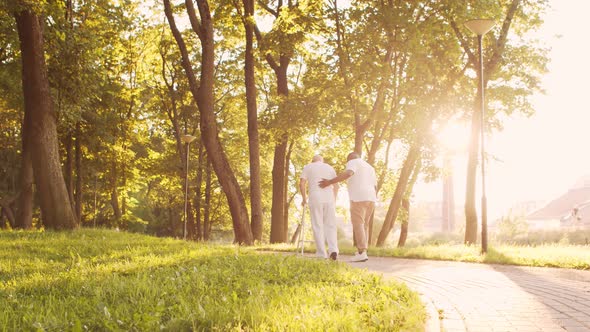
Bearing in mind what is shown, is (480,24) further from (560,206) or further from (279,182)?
(560,206)

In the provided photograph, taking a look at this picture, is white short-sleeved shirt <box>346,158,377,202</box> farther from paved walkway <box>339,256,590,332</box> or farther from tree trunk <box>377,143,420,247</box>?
tree trunk <box>377,143,420,247</box>

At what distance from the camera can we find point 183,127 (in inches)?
1455

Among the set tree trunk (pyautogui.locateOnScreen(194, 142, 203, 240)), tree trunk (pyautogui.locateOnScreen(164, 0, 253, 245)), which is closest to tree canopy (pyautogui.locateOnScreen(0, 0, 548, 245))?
tree trunk (pyautogui.locateOnScreen(164, 0, 253, 245))

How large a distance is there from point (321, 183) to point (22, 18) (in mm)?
8872

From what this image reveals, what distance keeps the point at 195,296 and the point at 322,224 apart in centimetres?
556

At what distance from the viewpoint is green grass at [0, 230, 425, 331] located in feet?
13.5

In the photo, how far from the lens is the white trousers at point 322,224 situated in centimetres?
1043

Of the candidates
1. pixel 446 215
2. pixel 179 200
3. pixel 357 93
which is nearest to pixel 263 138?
pixel 357 93

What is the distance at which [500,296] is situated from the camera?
6.71 metres

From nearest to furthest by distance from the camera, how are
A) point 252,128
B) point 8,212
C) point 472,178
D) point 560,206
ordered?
point 472,178 < point 252,128 < point 8,212 < point 560,206

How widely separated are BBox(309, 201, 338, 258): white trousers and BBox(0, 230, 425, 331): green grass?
1860mm

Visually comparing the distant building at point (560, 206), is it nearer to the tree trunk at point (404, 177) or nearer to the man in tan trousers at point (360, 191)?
the tree trunk at point (404, 177)

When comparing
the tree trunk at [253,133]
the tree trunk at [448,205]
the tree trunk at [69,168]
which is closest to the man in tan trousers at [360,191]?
the tree trunk at [253,133]

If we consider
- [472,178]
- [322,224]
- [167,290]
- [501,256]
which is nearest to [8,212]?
[472,178]
